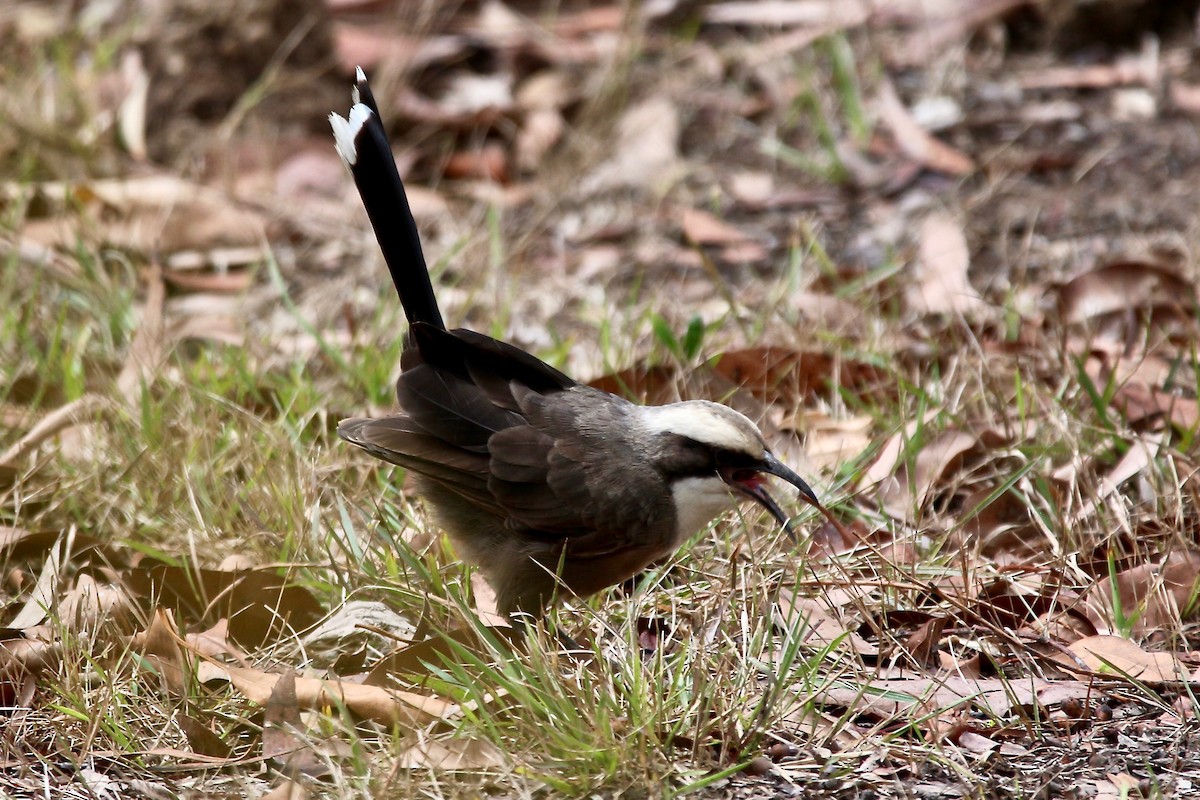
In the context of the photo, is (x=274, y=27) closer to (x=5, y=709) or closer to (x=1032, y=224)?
(x=1032, y=224)

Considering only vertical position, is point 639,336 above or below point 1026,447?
above

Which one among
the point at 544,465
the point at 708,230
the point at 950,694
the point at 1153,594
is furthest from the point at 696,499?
the point at 708,230

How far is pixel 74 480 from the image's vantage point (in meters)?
4.48

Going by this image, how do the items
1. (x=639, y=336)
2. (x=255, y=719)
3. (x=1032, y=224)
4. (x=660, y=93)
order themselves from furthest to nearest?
(x=660, y=93)
(x=1032, y=224)
(x=639, y=336)
(x=255, y=719)

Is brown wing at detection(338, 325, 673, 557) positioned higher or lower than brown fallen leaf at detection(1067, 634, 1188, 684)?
higher

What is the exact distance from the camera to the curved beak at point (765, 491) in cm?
389

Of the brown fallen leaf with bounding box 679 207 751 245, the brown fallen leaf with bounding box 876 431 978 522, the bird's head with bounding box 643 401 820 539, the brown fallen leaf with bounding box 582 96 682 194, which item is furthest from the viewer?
the brown fallen leaf with bounding box 582 96 682 194

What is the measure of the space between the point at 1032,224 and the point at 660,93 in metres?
2.19

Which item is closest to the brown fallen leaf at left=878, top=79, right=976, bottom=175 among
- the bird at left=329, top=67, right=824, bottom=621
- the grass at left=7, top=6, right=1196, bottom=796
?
the grass at left=7, top=6, right=1196, bottom=796

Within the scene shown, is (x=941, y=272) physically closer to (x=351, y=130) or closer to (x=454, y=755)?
(x=351, y=130)

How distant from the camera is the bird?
3965 mm

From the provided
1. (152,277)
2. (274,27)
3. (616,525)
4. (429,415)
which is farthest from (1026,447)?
(274,27)

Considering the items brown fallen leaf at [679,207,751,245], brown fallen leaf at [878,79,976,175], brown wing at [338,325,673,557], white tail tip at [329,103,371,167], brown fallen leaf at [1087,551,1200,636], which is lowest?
brown fallen leaf at [1087,551,1200,636]

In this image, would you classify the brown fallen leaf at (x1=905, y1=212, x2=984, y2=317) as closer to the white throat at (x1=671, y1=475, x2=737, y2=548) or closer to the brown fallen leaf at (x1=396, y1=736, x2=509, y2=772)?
the white throat at (x1=671, y1=475, x2=737, y2=548)
